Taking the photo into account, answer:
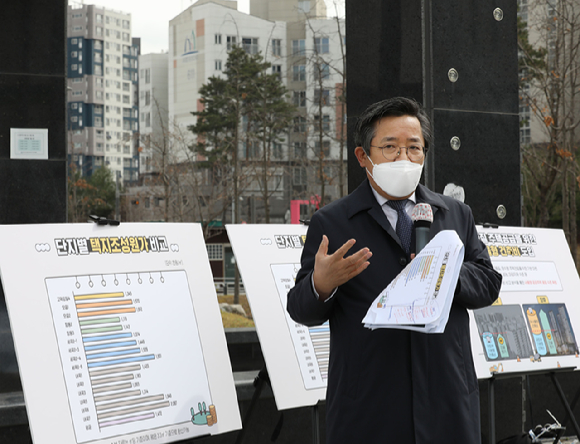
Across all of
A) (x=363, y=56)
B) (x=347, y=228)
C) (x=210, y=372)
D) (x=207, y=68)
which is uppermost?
(x=207, y=68)

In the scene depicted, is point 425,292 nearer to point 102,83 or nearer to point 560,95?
point 560,95

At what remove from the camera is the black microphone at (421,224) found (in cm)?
216

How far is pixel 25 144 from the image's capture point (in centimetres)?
552

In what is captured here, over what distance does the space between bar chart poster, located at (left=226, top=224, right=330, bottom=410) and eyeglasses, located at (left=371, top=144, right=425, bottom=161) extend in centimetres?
125

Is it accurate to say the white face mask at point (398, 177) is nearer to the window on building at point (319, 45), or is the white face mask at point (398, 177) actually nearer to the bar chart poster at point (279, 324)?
the bar chart poster at point (279, 324)

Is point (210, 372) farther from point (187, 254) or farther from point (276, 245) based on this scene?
point (276, 245)

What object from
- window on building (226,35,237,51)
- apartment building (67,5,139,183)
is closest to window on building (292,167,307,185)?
window on building (226,35,237,51)

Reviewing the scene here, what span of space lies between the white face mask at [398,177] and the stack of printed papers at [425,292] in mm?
312

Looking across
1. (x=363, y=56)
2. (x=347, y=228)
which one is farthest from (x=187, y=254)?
(x=363, y=56)

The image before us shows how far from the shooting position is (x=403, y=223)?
7.74 feet

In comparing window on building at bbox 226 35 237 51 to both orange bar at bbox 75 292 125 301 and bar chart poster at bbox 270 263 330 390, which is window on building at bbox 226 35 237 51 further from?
orange bar at bbox 75 292 125 301

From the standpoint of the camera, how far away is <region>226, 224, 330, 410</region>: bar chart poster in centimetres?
331

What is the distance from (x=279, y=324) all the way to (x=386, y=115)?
1449 millimetres

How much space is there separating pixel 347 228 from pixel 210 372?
115 centimetres
